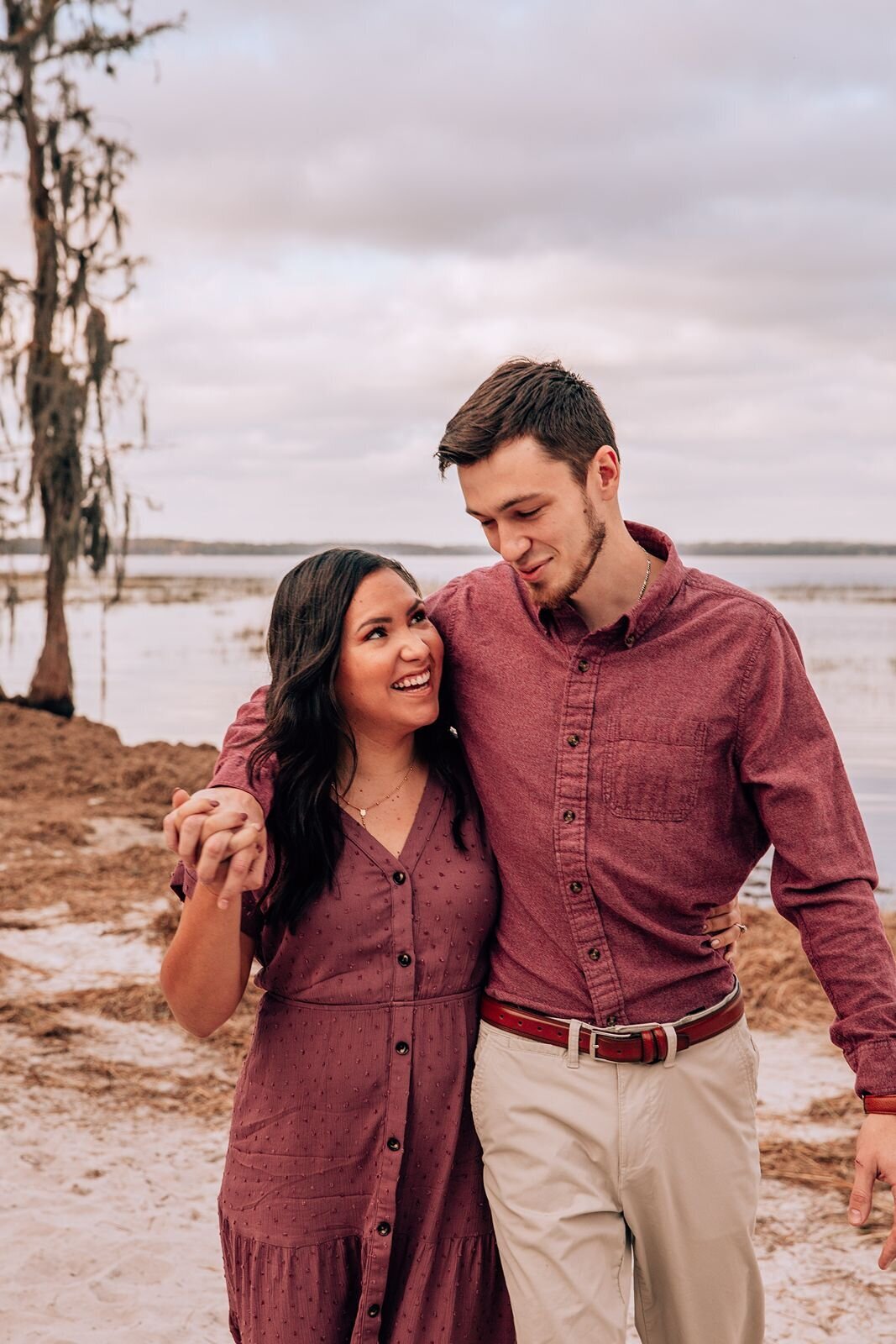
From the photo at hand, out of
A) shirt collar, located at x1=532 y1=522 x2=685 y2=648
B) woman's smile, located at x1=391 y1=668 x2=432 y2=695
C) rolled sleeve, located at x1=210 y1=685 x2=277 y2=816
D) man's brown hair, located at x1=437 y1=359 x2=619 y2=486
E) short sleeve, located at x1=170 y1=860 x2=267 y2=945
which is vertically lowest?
short sleeve, located at x1=170 y1=860 x2=267 y2=945

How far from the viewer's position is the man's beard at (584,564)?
2.58 meters

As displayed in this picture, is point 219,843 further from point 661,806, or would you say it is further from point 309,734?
point 661,806

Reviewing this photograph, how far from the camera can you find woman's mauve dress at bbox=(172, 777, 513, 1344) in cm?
252

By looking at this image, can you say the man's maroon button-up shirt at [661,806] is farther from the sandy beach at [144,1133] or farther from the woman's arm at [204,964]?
the sandy beach at [144,1133]

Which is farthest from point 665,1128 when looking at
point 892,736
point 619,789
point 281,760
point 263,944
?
point 892,736

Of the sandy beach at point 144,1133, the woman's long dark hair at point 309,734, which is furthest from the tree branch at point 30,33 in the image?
the woman's long dark hair at point 309,734

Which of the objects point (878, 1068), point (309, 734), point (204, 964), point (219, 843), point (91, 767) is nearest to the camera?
point (219, 843)

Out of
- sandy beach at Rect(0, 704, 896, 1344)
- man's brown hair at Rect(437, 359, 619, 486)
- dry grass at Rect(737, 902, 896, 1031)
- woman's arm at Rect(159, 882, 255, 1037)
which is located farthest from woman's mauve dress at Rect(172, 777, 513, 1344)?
dry grass at Rect(737, 902, 896, 1031)

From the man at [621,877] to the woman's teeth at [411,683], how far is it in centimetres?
16

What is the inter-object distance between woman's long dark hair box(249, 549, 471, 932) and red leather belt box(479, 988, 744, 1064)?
1.18 ft

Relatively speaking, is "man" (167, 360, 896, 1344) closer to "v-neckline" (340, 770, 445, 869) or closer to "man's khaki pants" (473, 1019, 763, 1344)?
"man's khaki pants" (473, 1019, 763, 1344)

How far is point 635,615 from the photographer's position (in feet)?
8.35

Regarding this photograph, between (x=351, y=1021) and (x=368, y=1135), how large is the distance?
21 cm

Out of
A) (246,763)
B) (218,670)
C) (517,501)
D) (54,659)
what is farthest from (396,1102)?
(218,670)
